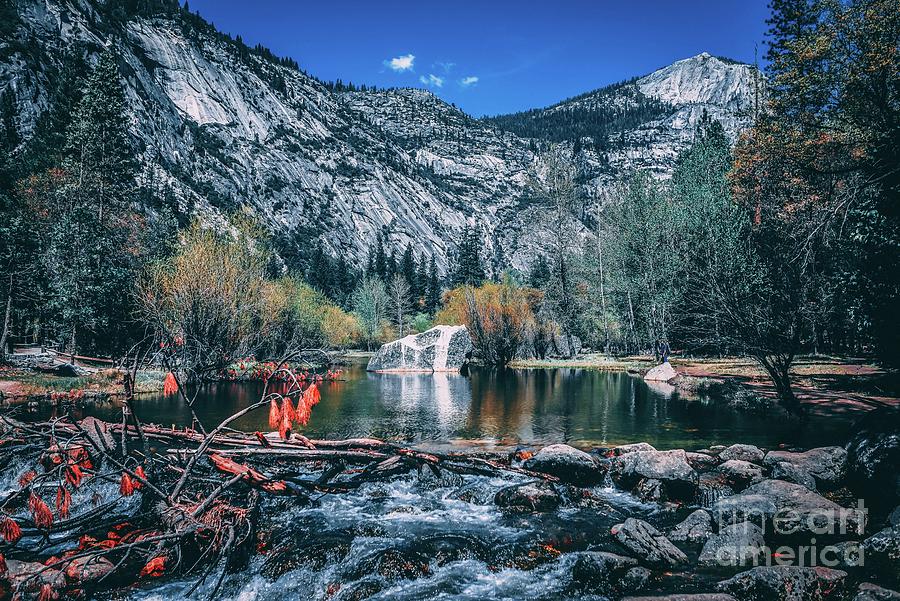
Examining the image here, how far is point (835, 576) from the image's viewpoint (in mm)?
5082

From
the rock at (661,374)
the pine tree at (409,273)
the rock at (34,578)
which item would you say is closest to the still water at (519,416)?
the rock at (661,374)

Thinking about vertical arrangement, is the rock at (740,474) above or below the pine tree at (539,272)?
below

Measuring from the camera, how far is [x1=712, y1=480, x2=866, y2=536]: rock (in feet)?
21.9

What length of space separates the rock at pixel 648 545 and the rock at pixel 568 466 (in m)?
2.95

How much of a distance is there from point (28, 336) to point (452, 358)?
127 feet

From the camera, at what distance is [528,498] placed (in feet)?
28.2

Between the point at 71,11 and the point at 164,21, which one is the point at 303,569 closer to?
the point at 71,11

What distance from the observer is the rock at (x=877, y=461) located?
7602mm

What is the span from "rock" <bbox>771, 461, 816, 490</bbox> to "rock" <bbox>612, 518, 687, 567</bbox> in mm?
4191

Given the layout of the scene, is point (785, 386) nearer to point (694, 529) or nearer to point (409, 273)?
point (694, 529)

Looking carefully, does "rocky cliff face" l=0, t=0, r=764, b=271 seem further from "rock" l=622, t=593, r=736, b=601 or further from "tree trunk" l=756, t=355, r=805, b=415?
"rock" l=622, t=593, r=736, b=601

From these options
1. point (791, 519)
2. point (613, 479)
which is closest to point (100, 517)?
point (613, 479)

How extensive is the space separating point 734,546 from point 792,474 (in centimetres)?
403

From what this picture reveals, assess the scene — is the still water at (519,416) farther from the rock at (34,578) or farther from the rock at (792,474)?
the rock at (34,578)
